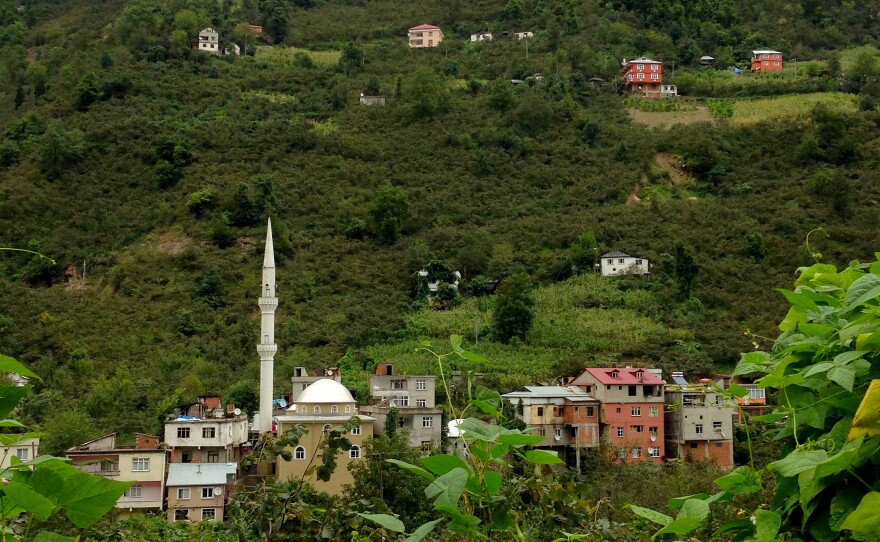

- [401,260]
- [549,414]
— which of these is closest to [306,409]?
[549,414]

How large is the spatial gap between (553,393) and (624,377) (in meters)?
1.85

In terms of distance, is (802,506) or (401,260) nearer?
(802,506)

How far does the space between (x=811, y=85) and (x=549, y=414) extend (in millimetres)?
35869

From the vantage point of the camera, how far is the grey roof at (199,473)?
23297mm

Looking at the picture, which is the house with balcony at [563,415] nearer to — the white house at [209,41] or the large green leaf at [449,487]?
the large green leaf at [449,487]

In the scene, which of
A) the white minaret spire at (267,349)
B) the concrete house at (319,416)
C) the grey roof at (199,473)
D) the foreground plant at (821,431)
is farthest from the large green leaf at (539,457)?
the white minaret spire at (267,349)

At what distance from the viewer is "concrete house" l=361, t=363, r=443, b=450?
2653cm

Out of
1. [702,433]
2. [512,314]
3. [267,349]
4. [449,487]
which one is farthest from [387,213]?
[449,487]

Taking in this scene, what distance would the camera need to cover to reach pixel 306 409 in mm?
25719

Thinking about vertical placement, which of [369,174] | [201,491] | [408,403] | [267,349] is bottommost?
[201,491]

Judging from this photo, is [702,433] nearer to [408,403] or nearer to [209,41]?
[408,403]

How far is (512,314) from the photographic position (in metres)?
33.3

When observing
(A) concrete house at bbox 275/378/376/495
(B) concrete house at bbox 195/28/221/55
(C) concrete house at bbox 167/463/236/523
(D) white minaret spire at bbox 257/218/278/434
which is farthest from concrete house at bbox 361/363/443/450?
(B) concrete house at bbox 195/28/221/55

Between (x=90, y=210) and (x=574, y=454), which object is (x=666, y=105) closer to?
(x=90, y=210)
